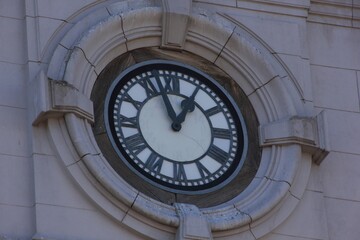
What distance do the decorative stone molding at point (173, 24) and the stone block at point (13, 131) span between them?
2086 mm

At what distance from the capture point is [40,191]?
23062mm

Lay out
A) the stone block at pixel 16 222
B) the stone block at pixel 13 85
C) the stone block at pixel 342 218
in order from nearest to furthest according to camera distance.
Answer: the stone block at pixel 16 222 < the stone block at pixel 13 85 < the stone block at pixel 342 218

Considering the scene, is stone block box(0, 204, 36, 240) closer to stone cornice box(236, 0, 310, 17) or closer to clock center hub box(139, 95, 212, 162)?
clock center hub box(139, 95, 212, 162)

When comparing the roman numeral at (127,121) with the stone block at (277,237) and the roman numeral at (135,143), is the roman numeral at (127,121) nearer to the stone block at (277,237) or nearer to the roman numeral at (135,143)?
the roman numeral at (135,143)

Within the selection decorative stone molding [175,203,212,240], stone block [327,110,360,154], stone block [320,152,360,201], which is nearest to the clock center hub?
decorative stone molding [175,203,212,240]

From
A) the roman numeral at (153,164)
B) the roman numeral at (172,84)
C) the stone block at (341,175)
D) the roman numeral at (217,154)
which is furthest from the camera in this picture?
the stone block at (341,175)

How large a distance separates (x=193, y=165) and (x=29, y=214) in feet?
6.92

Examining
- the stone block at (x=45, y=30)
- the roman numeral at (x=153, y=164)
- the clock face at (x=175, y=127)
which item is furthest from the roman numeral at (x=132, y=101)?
the stone block at (x=45, y=30)

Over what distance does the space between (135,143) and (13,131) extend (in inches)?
54.9

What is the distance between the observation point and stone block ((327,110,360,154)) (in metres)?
25.1

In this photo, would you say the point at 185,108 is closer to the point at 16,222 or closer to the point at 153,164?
the point at 153,164

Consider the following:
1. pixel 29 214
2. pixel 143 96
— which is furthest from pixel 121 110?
pixel 29 214

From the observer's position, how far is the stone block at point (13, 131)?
23297 millimetres

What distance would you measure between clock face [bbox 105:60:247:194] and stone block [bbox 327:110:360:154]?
1.09 metres
